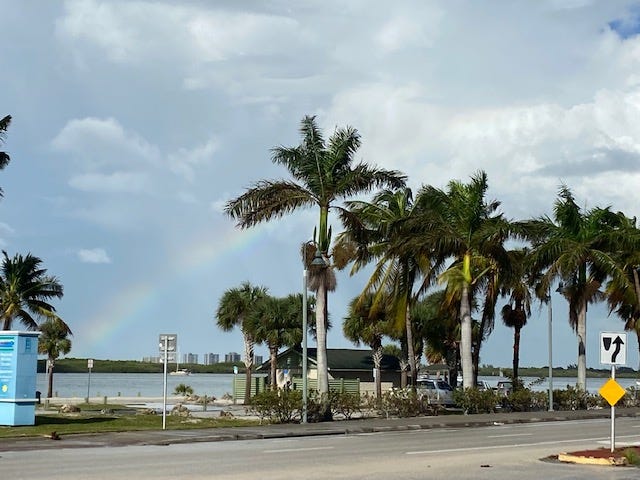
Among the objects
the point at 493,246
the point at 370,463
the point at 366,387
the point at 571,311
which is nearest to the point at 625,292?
the point at 571,311

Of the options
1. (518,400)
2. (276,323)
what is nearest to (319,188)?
(518,400)

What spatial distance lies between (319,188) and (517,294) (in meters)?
16.7

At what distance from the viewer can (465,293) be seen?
3869 cm

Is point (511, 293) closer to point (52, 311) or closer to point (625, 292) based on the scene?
point (625, 292)

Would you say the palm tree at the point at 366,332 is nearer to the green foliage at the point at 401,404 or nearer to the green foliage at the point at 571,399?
the green foliage at the point at 571,399

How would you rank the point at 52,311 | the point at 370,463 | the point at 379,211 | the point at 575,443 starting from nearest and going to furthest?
the point at 370,463 → the point at 575,443 → the point at 379,211 → the point at 52,311

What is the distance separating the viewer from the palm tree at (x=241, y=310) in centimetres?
6044

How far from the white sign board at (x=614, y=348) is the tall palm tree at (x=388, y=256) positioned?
50.9ft

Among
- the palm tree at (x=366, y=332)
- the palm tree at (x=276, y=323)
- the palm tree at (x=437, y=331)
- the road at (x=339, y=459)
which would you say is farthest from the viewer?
the palm tree at (x=437, y=331)

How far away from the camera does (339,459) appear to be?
18.8 m

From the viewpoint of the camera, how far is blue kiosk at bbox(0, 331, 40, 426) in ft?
92.8

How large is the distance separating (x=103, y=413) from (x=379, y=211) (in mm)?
15028

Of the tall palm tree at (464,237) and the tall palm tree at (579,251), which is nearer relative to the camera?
the tall palm tree at (464,237)

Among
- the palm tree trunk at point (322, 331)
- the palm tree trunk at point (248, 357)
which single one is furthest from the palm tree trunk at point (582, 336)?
the palm tree trunk at point (248, 357)
